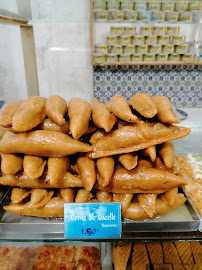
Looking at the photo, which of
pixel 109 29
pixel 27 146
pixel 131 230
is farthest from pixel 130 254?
pixel 109 29

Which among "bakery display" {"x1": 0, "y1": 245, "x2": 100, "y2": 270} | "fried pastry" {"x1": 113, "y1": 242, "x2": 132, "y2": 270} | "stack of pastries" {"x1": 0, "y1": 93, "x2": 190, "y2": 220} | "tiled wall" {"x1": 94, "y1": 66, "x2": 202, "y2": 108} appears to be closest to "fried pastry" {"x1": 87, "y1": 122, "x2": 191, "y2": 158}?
"stack of pastries" {"x1": 0, "y1": 93, "x2": 190, "y2": 220}

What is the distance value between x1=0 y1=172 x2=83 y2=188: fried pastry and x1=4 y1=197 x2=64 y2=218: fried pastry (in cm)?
6

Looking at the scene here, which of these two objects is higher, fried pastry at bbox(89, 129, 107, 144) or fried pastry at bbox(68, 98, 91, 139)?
fried pastry at bbox(68, 98, 91, 139)

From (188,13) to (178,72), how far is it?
94 cm

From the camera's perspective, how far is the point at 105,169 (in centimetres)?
79

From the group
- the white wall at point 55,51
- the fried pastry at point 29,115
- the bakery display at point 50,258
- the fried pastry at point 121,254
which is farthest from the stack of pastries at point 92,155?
the white wall at point 55,51

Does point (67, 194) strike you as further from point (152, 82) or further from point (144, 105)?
point (152, 82)

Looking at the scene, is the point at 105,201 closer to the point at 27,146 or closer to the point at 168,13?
the point at 27,146

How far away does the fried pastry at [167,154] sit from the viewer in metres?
0.84

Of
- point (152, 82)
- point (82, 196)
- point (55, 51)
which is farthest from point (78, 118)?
point (152, 82)

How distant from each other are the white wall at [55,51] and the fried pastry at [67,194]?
301 cm

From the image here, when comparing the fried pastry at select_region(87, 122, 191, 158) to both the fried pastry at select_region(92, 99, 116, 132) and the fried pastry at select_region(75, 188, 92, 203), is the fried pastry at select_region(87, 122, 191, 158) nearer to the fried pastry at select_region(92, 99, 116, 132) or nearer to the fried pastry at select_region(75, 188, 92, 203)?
the fried pastry at select_region(92, 99, 116, 132)

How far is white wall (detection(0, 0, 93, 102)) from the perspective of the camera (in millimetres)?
3418

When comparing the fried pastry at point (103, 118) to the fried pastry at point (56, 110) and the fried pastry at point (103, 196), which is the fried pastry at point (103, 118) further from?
the fried pastry at point (103, 196)
